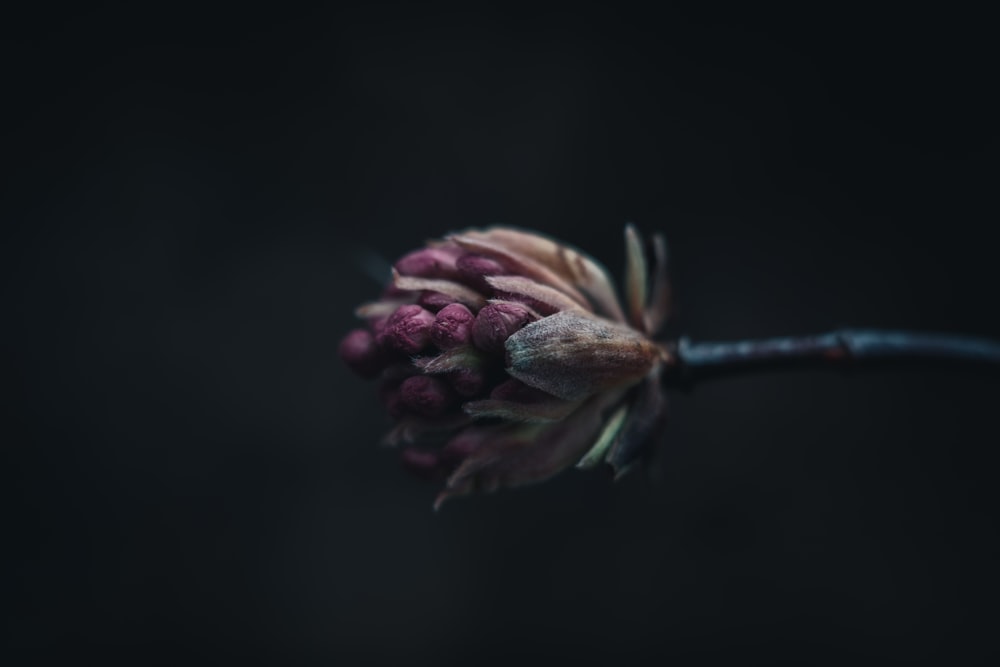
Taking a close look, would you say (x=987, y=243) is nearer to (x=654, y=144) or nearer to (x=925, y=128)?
(x=925, y=128)

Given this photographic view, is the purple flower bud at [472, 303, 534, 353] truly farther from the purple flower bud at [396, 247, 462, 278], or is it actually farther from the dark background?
the dark background

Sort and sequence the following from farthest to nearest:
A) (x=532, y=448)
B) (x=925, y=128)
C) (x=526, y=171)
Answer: (x=526, y=171) < (x=925, y=128) < (x=532, y=448)

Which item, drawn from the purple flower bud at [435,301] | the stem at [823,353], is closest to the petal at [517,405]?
the purple flower bud at [435,301]

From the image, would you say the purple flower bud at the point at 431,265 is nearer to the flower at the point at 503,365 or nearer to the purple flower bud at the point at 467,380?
the flower at the point at 503,365

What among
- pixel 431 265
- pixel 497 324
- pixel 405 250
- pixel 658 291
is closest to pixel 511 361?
pixel 497 324

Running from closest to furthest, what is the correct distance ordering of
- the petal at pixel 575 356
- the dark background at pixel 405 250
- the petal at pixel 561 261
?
the petal at pixel 575 356
the petal at pixel 561 261
the dark background at pixel 405 250

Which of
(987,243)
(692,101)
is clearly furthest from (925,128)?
(692,101)
